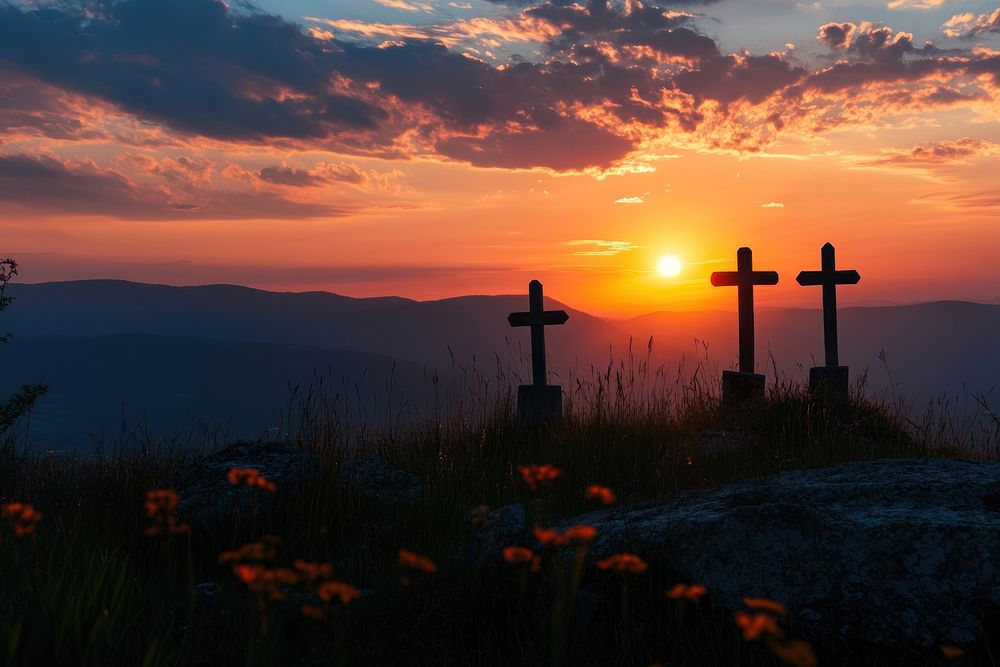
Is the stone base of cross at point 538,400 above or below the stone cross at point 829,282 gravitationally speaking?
below

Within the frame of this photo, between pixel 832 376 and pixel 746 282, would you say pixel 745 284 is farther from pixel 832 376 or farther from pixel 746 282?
pixel 832 376

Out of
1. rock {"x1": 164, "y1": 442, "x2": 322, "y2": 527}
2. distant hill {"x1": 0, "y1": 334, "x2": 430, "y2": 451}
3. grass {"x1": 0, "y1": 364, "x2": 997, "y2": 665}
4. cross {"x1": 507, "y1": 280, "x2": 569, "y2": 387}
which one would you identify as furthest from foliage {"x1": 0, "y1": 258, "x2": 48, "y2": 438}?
distant hill {"x1": 0, "y1": 334, "x2": 430, "y2": 451}

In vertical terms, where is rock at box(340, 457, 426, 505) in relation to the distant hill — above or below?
above

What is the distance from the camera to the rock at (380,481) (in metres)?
5.38

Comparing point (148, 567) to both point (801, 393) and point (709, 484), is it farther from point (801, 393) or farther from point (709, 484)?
point (801, 393)

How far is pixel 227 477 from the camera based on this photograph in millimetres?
5379

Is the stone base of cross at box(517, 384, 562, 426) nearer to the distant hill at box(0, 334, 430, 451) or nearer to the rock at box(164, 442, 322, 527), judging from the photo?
the rock at box(164, 442, 322, 527)

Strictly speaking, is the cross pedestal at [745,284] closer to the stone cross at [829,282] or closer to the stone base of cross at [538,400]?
the stone cross at [829,282]

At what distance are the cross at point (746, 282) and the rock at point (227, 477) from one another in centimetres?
812

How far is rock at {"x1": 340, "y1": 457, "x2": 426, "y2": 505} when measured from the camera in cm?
538

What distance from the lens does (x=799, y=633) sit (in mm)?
3035

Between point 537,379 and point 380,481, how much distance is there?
18.0ft

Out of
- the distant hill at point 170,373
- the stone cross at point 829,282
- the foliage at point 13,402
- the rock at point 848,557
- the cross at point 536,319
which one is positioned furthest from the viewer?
the distant hill at point 170,373

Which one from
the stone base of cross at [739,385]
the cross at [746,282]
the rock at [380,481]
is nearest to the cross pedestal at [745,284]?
the cross at [746,282]
